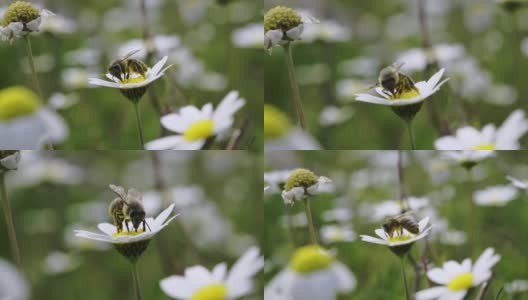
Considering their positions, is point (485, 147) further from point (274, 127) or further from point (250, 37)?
point (250, 37)

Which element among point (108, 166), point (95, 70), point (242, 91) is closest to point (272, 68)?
point (242, 91)

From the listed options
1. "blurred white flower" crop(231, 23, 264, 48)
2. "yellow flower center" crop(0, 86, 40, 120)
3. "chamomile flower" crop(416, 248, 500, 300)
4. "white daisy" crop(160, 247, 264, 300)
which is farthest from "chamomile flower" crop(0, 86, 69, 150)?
"blurred white flower" crop(231, 23, 264, 48)

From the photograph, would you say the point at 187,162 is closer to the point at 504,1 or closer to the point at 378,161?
the point at 378,161

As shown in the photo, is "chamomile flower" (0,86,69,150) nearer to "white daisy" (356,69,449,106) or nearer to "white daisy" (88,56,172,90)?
"white daisy" (88,56,172,90)

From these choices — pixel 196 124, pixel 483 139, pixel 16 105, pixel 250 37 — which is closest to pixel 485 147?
pixel 483 139

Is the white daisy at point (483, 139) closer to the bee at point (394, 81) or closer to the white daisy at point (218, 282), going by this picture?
the bee at point (394, 81)
